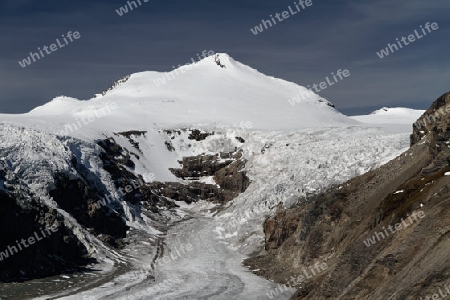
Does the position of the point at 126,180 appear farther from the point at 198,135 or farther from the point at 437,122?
the point at 437,122

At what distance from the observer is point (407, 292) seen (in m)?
25.8

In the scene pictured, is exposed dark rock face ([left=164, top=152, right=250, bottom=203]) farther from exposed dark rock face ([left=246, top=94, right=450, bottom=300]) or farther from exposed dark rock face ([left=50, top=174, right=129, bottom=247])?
exposed dark rock face ([left=246, top=94, right=450, bottom=300])

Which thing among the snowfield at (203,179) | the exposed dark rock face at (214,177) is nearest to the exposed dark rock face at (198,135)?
the snowfield at (203,179)

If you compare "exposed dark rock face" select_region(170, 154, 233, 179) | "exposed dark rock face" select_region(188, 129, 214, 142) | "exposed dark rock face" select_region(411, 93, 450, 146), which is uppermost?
"exposed dark rock face" select_region(188, 129, 214, 142)

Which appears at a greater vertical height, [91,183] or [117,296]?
[91,183]

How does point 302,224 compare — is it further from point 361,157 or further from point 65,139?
point 65,139

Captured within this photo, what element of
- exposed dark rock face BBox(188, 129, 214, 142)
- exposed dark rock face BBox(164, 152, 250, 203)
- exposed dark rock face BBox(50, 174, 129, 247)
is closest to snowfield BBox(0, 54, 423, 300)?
exposed dark rock face BBox(188, 129, 214, 142)

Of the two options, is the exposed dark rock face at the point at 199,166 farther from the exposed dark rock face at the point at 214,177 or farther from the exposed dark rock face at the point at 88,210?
the exposed dark rock face at the point at 88,210

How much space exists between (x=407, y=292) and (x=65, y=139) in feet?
277

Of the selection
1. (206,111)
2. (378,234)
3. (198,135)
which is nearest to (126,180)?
(198,135)

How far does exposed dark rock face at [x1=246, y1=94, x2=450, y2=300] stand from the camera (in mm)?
29156

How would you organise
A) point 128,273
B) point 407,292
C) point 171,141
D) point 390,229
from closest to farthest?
point 407,292 < point 390,229 < point 128,273 < point 171,141

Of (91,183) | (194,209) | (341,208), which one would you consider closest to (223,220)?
(194,209)

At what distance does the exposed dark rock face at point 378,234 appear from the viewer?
29156 mm
